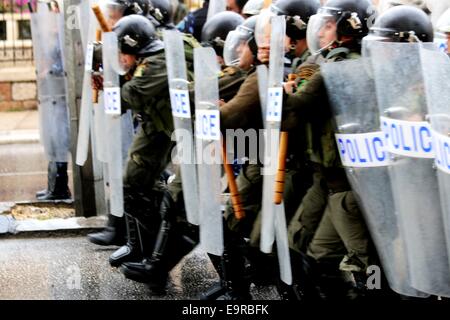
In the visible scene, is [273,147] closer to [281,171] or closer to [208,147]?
[281,171]

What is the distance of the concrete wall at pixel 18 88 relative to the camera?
48.2 ft

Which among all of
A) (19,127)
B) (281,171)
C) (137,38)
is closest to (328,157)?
(281,171)

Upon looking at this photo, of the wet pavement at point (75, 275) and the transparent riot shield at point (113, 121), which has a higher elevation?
the transparent riot shield at point (113, 121)

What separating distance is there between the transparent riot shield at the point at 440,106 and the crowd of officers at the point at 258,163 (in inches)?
28.2

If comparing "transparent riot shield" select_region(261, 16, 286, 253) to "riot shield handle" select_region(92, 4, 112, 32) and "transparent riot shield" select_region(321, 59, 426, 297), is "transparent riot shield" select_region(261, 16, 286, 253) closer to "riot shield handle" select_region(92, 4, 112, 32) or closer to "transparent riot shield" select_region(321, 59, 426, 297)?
"transparent riot shield" select_region(321, 59, 426, 297)

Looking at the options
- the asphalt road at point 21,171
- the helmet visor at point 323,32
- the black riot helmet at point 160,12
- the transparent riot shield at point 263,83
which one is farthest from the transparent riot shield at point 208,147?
the asphalt road at point 21,171

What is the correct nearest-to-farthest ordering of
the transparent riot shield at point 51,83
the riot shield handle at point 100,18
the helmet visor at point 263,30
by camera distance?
the helmet visor at point 263,30
the riot shield handle at point 100,18
the transparent riot shield at point 51,83

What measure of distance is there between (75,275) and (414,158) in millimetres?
3037

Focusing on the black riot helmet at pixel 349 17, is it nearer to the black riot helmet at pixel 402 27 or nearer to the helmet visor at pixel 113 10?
the black riot helmet at pixel 402 27

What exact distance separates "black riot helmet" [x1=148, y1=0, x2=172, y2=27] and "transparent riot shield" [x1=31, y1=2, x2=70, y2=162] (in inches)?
50.2

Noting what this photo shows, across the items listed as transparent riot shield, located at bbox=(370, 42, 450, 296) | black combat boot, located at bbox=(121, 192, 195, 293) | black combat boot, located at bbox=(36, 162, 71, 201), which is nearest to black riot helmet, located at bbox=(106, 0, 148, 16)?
black combat boot, located at bbox=(121, 192, 195, 293)
